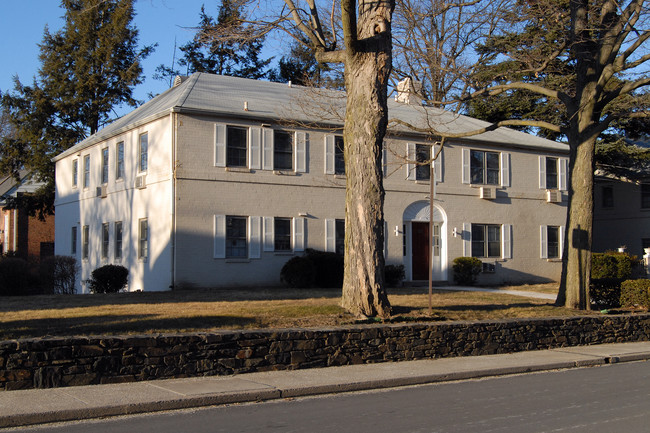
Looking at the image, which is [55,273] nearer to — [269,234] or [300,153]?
[269,234]

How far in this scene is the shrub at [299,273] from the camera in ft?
73.7

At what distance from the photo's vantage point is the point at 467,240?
92.1 feet

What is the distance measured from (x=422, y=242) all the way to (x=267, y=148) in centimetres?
744

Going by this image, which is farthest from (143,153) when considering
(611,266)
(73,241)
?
(611,266)

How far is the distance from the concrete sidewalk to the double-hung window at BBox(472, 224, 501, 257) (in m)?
14.4

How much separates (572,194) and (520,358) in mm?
5786

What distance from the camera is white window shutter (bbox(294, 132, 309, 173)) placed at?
80.6 ft

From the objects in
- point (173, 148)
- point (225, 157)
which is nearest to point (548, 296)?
point (225, 157)

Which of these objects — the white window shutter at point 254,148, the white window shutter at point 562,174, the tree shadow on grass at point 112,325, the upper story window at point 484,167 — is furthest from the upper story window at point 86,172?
the white window shutter at point 562,174

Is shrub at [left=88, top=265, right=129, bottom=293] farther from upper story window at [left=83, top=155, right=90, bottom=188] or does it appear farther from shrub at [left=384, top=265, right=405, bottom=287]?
shrub at [left=384, top=265, right=405, bottom=287]

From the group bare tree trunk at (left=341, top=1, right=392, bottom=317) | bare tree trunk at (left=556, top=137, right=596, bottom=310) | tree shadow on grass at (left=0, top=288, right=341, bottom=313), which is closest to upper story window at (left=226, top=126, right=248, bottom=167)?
tree shadow on grass at (left=0, top=288, right=341, bottom=313)

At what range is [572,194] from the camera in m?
17.5

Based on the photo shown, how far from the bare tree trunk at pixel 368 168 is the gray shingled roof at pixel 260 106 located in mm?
5347

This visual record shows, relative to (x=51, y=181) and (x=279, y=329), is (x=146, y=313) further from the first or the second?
(x=51, y=181)
